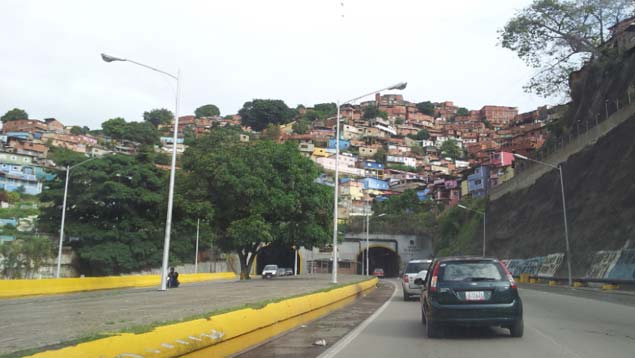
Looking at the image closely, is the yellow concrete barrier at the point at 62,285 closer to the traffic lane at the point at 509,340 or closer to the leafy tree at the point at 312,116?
the traffic lane at the point at 509,340

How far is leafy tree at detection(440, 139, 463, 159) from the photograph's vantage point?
174750 millimetres

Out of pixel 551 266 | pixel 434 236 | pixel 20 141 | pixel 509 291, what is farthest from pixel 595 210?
pixel 20 141

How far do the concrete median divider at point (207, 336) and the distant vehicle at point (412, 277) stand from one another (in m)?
8.32

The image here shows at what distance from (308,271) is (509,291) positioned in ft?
265

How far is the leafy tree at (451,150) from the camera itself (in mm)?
174750

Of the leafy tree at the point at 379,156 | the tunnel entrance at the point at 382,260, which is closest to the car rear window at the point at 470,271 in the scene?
the tunnel entrance at the point at 382,260

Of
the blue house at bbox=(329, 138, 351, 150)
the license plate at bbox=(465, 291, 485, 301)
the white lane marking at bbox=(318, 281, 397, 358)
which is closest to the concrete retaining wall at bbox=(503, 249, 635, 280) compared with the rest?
the white lane marking at bbox=(318, 281, 397, 358)

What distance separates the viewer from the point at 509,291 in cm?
991

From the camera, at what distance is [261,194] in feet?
119

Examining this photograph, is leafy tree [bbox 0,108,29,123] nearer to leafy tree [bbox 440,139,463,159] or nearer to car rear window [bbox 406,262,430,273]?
leafy tree [bbox 440,139,463,159]

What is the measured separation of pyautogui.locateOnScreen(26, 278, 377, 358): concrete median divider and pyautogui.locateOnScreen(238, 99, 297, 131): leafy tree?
6735 inches

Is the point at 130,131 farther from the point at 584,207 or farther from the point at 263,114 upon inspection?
the point at 584,207

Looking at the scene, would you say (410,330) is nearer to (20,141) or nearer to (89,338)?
(89,338)

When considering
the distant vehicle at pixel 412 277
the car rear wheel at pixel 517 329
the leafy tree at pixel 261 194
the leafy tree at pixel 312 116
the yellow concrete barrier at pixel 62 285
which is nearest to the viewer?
the car rear wheel at pixel 517 329
